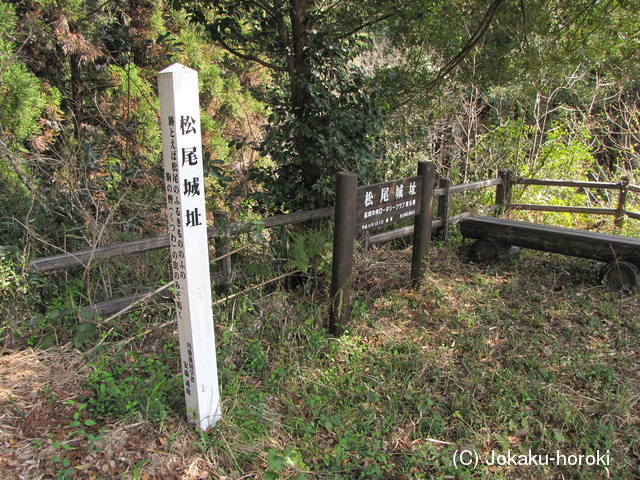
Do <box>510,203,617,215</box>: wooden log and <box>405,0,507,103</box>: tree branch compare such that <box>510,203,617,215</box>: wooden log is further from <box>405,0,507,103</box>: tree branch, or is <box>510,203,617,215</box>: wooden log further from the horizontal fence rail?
<box>405,0,507,103</box>: tree branch

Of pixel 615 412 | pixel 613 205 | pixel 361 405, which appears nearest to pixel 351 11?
pixel 361 405

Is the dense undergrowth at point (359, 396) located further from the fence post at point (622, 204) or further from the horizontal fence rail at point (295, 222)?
the fence post at point (622, 204)

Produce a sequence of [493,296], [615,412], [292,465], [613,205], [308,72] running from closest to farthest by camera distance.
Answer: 1. [292,465]
2. [615,412]
3. [308,72]
4. [493,296]
5. [613,205]

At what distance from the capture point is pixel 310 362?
3641mm

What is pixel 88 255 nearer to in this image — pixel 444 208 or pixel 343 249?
pixel 343 249

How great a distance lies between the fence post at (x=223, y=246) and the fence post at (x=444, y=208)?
12.4 feet

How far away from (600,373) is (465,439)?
1.39 meters

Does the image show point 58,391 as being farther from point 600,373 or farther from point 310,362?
point 600,373

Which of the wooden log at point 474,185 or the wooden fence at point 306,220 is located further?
the wooden log at point 474,185

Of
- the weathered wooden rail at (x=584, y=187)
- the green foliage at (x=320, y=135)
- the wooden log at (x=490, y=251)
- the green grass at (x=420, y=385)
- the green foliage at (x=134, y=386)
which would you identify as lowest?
the green grass at (x=420, y=385)

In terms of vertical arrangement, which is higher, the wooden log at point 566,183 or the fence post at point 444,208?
the wooden log at point 566,183

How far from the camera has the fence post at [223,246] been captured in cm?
404

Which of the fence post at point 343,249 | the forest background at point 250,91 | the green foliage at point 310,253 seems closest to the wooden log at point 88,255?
the forest background at point 250,91

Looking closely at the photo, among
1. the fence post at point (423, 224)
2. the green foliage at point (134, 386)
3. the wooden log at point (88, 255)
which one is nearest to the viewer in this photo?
the green foliage at point (134, 386)
